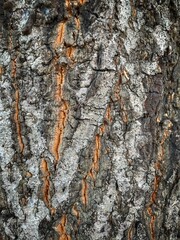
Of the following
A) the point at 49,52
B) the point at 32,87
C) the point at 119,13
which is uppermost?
the point at 119,13

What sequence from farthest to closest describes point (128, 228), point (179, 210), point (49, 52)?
1. point (179, 210)
2. point (128, 228)
3. point (49, 52)

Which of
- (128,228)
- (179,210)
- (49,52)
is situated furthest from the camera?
(179,210)

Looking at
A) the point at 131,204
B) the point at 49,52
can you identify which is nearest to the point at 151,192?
the point at 131,204

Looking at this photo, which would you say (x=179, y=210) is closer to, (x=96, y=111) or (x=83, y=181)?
(x=83, y=181)

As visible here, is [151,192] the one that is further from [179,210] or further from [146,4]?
[146,4]

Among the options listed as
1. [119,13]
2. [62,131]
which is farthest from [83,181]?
[119,13]

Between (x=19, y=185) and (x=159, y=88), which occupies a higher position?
(x=159, y=88)

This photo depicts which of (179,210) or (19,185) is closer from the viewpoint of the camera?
(19,185)
